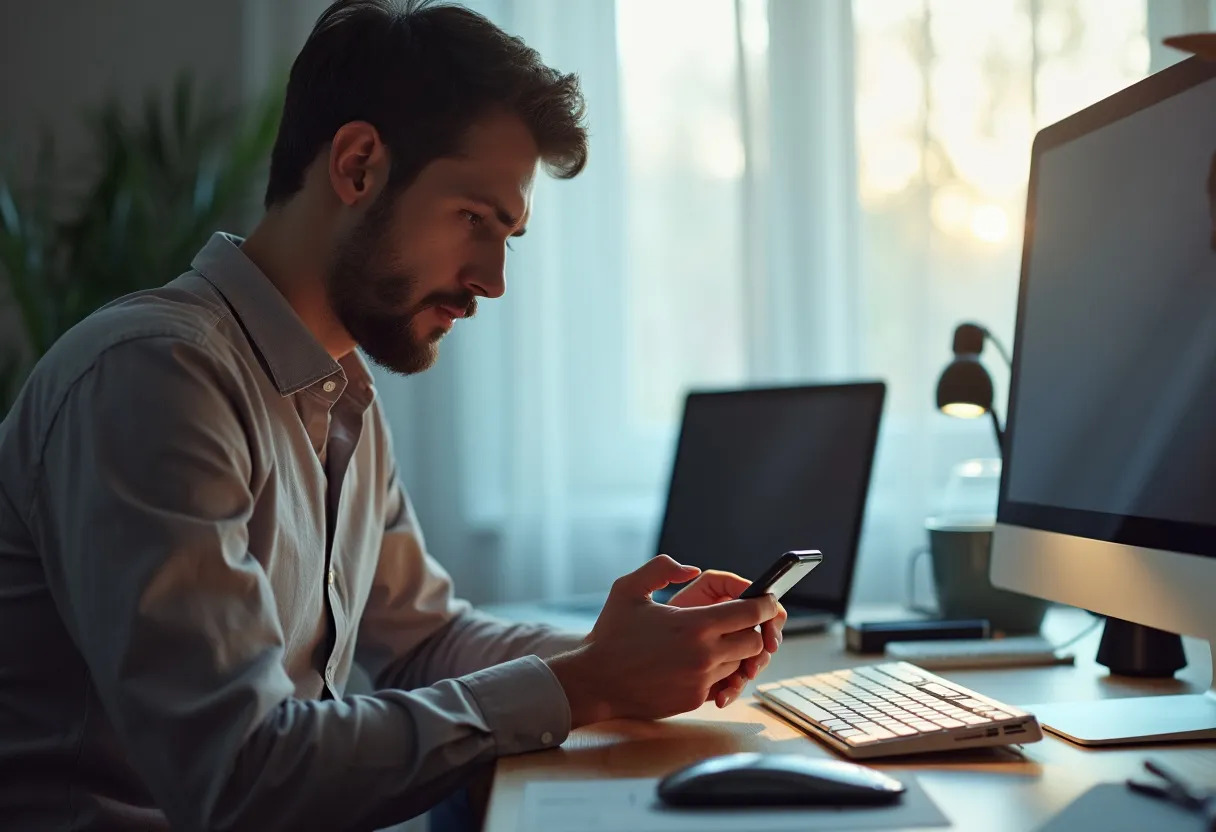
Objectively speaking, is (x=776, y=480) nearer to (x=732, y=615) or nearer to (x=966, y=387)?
(x=966, y=387)

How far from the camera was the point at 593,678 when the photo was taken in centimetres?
94

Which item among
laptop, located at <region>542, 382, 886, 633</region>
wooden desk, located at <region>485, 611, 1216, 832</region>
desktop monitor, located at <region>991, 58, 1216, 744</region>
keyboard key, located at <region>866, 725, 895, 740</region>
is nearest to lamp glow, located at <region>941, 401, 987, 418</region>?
laptop, located at <region>542, 382, 886, 633</region>

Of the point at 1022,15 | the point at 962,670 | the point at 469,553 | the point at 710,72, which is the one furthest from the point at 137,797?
the point at 1022,15

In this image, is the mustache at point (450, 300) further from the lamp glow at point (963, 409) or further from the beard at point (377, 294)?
the lamp glow at point (963, 409)

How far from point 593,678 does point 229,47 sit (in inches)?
79.0

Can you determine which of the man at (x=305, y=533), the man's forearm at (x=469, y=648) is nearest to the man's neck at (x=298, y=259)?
the man at (x=305, y=533)

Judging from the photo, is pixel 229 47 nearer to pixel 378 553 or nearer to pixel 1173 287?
pixel 378 553

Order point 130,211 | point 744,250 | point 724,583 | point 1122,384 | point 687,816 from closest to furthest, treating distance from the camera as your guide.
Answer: point 687,816
point 1122,384
point 724,583
point 130,211
point 744,250

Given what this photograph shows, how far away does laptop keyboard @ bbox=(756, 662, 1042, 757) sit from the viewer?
84cm

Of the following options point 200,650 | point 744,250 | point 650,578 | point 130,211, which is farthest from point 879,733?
point 130,211

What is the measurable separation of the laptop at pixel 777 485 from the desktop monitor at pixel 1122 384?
1.06 feet

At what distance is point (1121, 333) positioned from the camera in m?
1.02

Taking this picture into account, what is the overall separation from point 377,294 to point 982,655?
2.50 feet

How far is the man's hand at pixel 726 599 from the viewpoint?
1.04 m
